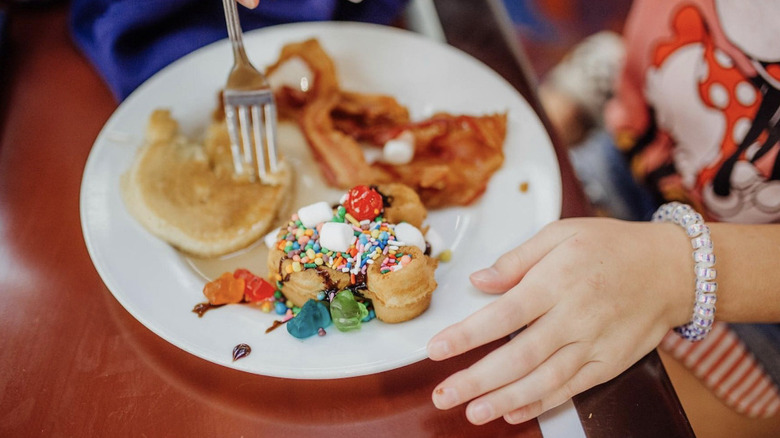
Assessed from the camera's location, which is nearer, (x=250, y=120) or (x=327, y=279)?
(x=327, y=279)

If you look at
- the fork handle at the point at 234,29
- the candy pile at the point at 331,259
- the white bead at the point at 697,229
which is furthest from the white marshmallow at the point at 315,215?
the white bead at the point at 697,229

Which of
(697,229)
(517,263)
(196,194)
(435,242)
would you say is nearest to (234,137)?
(196,194)

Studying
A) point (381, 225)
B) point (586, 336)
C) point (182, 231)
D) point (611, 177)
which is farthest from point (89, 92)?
point (611, 177)

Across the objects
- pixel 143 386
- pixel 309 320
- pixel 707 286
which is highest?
pixel 707 286

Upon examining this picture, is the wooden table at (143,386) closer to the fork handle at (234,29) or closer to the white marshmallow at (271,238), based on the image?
the white marshmallow at (271,238)

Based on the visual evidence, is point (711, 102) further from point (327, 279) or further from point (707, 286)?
point (327, 279)

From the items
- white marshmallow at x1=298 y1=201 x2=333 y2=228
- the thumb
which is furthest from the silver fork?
the thumb

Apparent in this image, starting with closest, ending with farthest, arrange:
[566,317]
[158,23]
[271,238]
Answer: [566,317] < [271,238] < [158,23]
